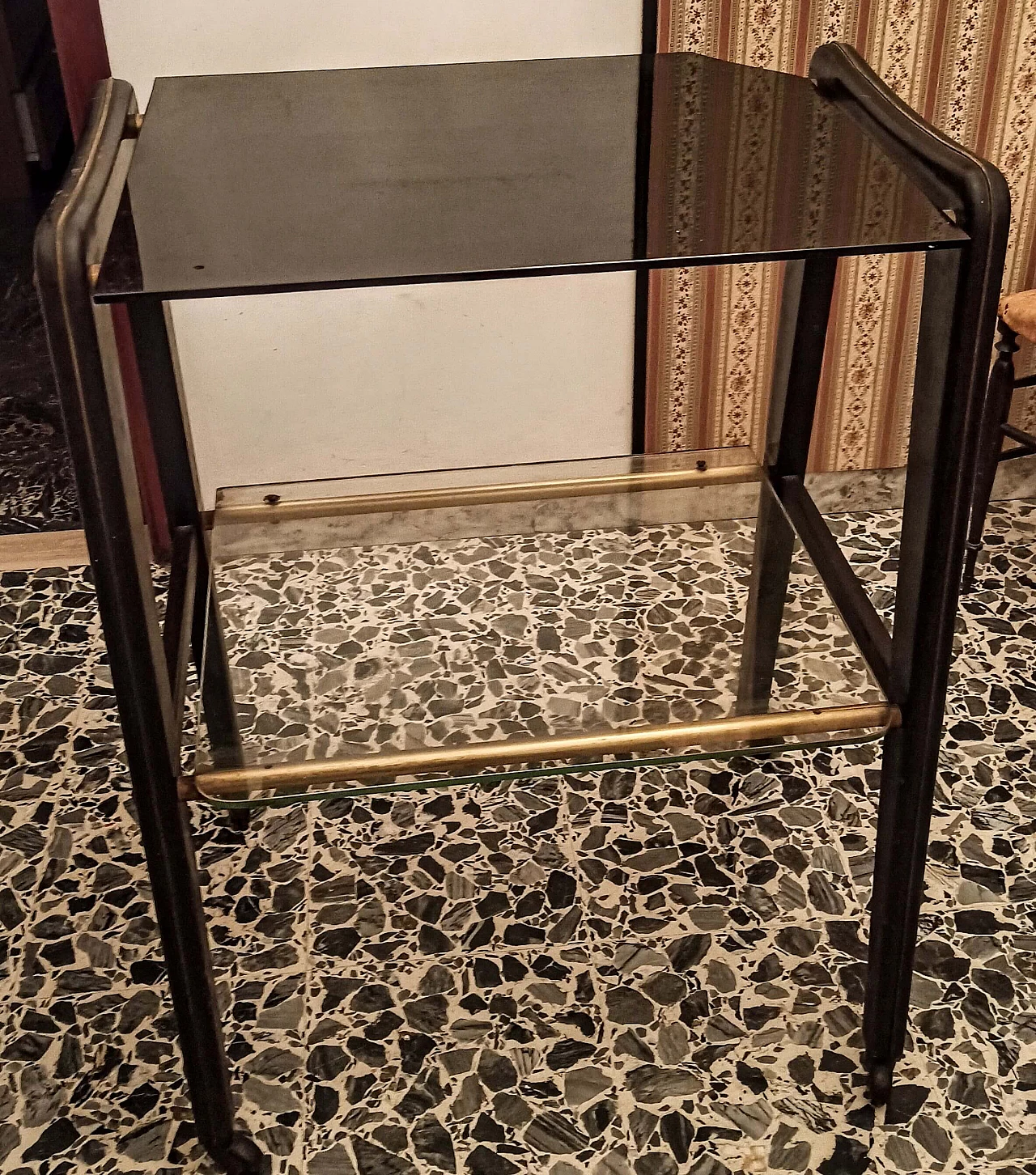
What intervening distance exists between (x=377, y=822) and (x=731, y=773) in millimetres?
503

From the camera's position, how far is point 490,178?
1.10 metres

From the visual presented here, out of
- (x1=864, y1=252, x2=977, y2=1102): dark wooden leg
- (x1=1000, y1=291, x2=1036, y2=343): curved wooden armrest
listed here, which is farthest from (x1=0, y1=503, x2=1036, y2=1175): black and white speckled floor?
(x1=1000, y1=291, x2=1036, y2=343): curved wooden armrest

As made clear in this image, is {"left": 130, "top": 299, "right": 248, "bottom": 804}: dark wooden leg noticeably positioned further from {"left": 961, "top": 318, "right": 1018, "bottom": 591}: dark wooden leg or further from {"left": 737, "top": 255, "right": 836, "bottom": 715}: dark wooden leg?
{"left": 961, "top": 318, "right": 1018, "bottom": 591}: dark wooden leg

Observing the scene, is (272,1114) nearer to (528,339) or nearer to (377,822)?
(377,822)

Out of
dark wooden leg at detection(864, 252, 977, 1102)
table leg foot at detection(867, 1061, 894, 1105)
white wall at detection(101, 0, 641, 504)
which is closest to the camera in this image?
dark wooden leg at detection(864, 252, 977, 1102)

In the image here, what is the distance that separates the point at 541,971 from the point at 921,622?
0.71 metres

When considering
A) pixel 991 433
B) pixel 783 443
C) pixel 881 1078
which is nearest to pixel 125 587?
pixel 783 443

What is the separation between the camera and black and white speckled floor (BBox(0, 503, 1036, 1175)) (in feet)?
4.62

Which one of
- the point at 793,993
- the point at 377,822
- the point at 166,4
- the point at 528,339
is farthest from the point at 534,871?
the point at 166,4

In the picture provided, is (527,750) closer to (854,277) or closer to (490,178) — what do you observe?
(490,178)

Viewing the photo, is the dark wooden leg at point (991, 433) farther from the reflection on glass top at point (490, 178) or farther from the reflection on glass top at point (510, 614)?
the reflection on glass top at point (490, 178)

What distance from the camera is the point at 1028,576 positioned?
88.6 inches

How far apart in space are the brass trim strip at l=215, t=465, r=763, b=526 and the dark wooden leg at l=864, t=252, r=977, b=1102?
40 centimetres

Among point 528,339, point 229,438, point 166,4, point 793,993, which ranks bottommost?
point 793,993
